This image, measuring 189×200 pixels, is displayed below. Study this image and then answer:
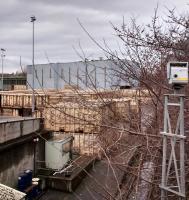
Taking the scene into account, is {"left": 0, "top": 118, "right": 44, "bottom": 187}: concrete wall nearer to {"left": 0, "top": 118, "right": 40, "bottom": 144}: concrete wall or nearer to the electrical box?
{"left": 0, "top": 118, "right": 40, "bottom": 144}: concrete wall

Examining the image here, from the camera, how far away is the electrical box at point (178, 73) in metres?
4.51

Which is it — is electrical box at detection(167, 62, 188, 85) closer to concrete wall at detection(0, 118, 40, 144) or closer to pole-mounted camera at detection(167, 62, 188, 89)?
pole-mounted camera at detection(167, 62, 188, 89)

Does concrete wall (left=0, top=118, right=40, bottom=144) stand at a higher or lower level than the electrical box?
lower

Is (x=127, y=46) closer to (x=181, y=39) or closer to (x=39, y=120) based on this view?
(x=181, y=39)

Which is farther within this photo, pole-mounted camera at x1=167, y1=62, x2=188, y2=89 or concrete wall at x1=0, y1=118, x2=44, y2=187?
concrete wall at x1=0, y1=118, x2=44, y2=187

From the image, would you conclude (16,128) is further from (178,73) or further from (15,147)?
(178,73)

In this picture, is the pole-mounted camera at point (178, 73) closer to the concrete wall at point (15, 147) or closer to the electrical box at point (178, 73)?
the electrical box at point (178, 73)

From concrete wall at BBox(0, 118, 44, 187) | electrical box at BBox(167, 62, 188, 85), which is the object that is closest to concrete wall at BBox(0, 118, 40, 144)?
concrete wall at BBox(0, 118, 44, 187)

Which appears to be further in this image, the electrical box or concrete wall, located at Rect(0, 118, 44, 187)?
concrete wall, located at Rect(0, 118, 44, 187)

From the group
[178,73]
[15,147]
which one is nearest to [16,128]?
[15,147]

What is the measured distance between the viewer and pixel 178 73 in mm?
4516

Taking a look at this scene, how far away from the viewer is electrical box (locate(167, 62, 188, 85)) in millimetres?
4508

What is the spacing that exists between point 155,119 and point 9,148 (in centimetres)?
889

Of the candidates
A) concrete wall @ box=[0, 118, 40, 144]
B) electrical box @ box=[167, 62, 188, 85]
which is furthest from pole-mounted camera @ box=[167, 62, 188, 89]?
concrete wall @ box=[0, 118, 40, 144]
